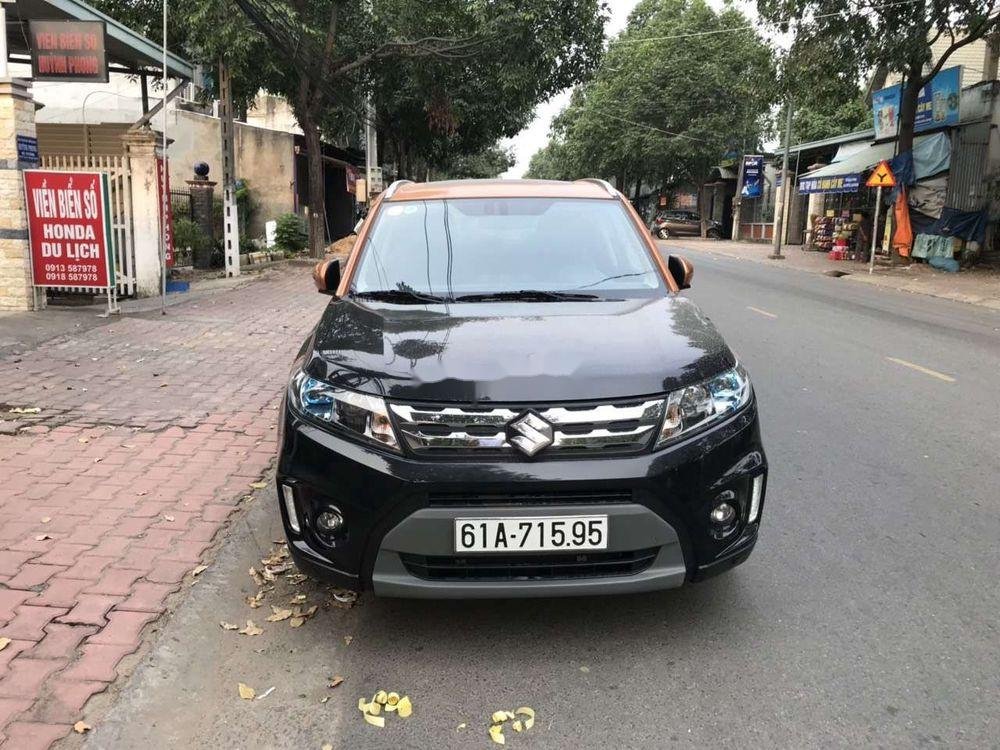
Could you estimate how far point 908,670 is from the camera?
2938 millimetres

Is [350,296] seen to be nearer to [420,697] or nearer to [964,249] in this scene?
[420,697]

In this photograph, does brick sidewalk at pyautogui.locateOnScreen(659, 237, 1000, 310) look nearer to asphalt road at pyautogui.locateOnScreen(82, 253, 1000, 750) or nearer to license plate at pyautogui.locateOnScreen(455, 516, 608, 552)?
asphalt road at pyautogui.locateOnScreen(82, 253, 1000, 750)

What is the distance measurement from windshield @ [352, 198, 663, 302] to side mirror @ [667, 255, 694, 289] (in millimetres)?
223

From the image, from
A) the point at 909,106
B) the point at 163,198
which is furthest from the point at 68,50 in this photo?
the point at 909,106

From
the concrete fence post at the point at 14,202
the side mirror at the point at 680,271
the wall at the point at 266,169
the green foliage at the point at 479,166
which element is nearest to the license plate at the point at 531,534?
the side mirror at the point at 680,271

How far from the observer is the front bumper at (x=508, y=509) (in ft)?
9.11

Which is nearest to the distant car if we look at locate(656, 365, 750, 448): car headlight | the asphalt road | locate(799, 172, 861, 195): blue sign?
locate(799, 172, 861, 195): blue sign

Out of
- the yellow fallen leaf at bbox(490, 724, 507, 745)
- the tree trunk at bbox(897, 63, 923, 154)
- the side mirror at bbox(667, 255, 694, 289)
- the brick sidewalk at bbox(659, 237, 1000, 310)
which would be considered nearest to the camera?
Answer: the yellow fallen leaf at bbox(490, 724, 507, 745)

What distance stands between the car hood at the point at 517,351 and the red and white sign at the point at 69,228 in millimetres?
7757

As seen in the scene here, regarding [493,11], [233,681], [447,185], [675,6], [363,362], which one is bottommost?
[233,681]

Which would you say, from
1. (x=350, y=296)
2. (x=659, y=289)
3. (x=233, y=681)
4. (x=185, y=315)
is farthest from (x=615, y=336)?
(x=185, y=315)

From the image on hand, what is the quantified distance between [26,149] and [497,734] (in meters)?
10.1

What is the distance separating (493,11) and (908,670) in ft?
61.1

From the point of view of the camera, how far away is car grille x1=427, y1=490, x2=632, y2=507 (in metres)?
2.78
